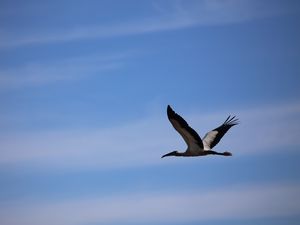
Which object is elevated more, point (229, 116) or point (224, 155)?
point (229, 116)

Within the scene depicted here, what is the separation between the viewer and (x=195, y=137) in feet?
123

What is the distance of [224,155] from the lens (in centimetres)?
4109

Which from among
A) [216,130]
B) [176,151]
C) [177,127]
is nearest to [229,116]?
[216,130]

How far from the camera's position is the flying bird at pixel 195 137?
35875mm

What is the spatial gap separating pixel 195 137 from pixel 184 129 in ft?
3.36

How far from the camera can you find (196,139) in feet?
124

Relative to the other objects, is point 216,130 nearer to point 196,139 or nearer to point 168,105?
point 196,139

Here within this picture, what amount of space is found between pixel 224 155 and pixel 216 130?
92.6 inches

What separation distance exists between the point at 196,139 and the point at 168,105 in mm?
3351

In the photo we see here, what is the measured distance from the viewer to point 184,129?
3675cm

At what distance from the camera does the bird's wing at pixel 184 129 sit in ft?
117

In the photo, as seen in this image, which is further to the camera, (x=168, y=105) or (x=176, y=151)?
(x=176, y=151)

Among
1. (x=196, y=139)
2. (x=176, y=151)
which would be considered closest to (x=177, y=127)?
(x=196, y=139)

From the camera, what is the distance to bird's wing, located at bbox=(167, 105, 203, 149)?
117 ft
